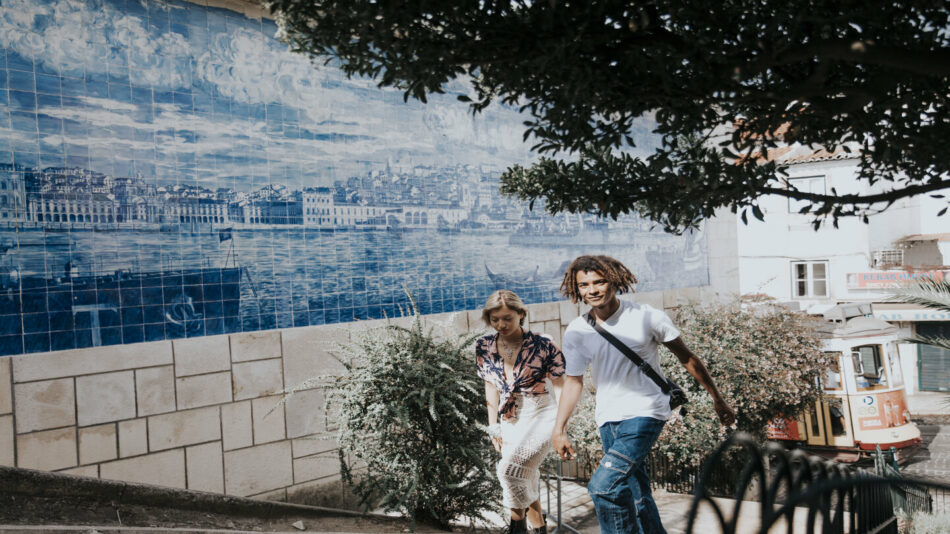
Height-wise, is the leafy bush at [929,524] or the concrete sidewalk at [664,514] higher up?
the concrete sidewalk at [664,514]

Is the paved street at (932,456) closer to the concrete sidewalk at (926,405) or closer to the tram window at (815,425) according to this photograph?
the concrete sidewalk at (926,405)

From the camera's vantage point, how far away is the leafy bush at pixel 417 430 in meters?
5.41

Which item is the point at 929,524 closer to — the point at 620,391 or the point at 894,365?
the point at 620,391

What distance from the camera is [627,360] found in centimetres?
407

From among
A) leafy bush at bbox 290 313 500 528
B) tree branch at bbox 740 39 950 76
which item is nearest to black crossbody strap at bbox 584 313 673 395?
leafy bush at bbox 290 313 500 528

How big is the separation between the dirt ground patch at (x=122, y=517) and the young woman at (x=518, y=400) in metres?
1.13

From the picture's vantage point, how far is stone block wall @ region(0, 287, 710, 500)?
5.68 m

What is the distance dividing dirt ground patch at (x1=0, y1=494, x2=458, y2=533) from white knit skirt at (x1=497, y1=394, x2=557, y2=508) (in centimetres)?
114

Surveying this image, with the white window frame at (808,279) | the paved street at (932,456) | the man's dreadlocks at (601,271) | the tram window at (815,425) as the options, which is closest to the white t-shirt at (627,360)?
the man's dreadlocks at (601,271)

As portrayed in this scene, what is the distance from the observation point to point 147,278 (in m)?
6.32

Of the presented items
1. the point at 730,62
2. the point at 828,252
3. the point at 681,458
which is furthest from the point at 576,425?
the point at 828,252

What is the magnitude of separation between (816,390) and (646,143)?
5.41 meters

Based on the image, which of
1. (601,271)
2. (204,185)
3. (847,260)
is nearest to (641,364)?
(601,271)

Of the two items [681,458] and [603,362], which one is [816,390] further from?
[603,362]
